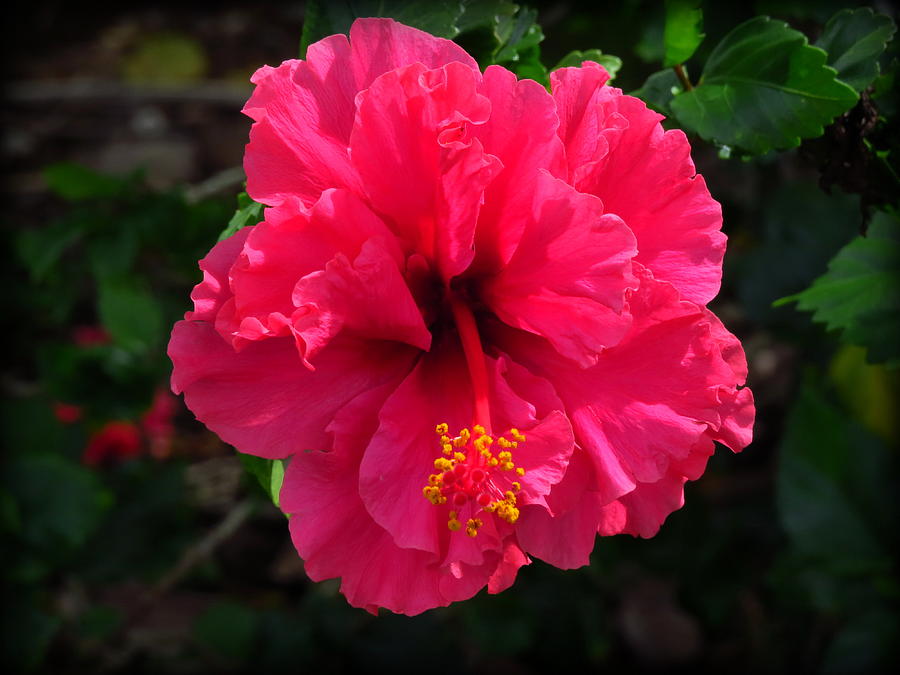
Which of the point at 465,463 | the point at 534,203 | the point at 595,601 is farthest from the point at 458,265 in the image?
the point at 595,601

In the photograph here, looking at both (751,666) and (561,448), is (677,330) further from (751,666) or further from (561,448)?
(751,666)

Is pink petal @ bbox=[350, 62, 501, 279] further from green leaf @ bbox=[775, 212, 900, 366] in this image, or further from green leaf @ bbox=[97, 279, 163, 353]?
green leaf @ bbox=[97, 279, 163, 353]

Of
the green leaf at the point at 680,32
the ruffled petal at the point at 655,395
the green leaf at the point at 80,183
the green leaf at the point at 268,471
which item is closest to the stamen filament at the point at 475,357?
the ruffled petal at the point at 655,395

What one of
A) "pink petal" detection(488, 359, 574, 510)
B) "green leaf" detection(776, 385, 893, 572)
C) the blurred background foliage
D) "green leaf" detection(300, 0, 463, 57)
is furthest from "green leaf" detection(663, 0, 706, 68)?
"green leaf" detection(776, 385, 893, 572)

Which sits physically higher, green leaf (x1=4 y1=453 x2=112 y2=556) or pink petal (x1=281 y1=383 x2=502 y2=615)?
pink petal (x1=281 y1=383 x2=502 y2=615)

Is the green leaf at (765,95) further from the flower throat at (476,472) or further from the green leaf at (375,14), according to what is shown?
the flower throat at (476,472)
